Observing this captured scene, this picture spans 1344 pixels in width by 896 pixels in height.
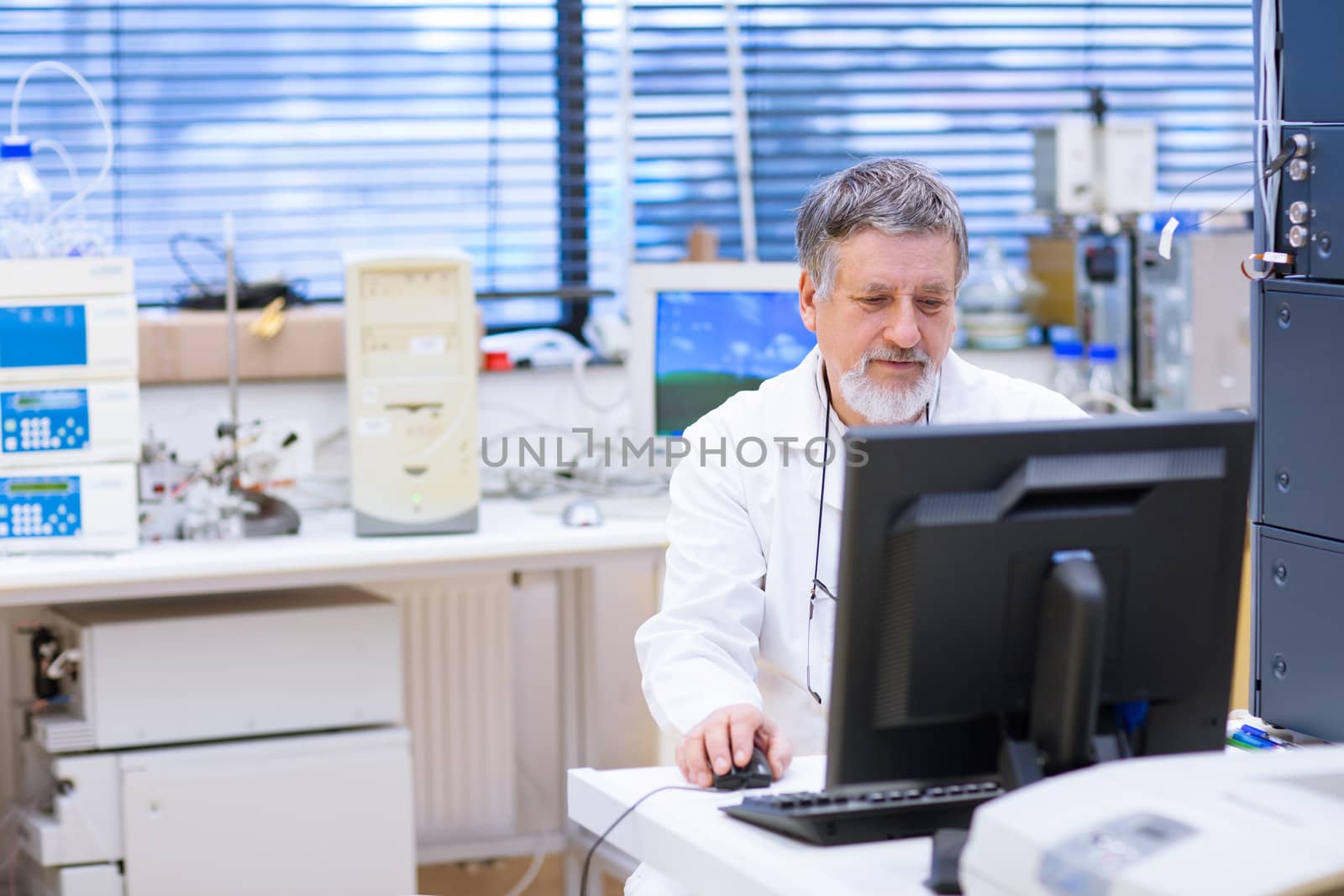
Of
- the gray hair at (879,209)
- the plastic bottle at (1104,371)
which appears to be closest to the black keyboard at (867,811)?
the gray hair at (879,209)

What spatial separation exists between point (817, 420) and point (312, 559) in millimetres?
1015

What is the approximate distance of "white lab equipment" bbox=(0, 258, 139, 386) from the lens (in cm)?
243

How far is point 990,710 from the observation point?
1118 millimetres

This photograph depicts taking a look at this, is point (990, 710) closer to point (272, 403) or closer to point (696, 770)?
point (696, 770)

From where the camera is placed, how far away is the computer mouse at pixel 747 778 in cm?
139

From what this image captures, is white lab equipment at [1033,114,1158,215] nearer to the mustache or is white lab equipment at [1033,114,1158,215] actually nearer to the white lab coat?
the white lab coat

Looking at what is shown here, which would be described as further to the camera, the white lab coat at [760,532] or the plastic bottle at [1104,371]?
the plastic bottle at [1104,371]

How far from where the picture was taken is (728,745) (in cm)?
142

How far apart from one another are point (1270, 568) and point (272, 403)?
211 centimetres

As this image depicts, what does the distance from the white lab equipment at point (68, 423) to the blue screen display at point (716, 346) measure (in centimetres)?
92

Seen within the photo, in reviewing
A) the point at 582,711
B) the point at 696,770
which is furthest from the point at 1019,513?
the point at 582,711

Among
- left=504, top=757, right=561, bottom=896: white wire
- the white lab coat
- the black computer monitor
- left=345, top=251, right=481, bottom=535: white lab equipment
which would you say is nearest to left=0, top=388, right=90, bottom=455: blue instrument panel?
left=345, top=251, right=481, bottom=535: white lab equipment

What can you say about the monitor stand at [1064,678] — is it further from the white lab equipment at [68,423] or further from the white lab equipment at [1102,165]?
the white lab equipment at [1102,165]

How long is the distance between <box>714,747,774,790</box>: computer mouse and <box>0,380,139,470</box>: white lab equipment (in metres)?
1.47
